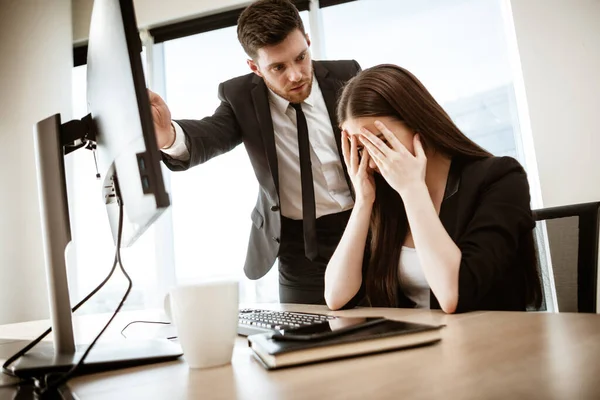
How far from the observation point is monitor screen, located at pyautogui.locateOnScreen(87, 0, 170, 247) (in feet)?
1.69

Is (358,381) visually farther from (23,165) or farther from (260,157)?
(23,165)

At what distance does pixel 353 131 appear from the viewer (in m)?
1.24

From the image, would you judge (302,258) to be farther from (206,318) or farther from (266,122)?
(206,318)

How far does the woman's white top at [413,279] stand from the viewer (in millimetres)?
1150

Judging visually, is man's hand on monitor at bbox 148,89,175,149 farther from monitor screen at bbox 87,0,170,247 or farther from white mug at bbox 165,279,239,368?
white mug at bbox 165,279,239,368

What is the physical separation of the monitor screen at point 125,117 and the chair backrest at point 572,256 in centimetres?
101

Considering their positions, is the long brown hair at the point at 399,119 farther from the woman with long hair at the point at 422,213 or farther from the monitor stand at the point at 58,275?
the monitor stand at the point at 58,275

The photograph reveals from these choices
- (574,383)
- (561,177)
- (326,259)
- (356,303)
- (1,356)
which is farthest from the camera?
(561,177)

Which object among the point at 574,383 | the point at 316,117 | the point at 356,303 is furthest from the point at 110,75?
the point at 316,117

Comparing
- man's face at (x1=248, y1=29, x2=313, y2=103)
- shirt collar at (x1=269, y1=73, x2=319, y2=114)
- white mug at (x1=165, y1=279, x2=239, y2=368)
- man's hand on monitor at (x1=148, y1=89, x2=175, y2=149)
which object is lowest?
white mug at (x1=165, y1=279, x2=239, y2=368)

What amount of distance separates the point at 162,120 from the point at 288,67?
0.59 meters

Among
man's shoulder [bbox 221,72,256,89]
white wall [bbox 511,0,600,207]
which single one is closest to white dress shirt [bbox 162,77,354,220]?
man's shoulder [bbox 221,72,256,89]

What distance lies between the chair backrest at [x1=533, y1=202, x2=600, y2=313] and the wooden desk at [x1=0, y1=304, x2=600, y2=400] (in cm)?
Answer: 55

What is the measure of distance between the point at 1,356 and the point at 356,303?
0.80 meters
